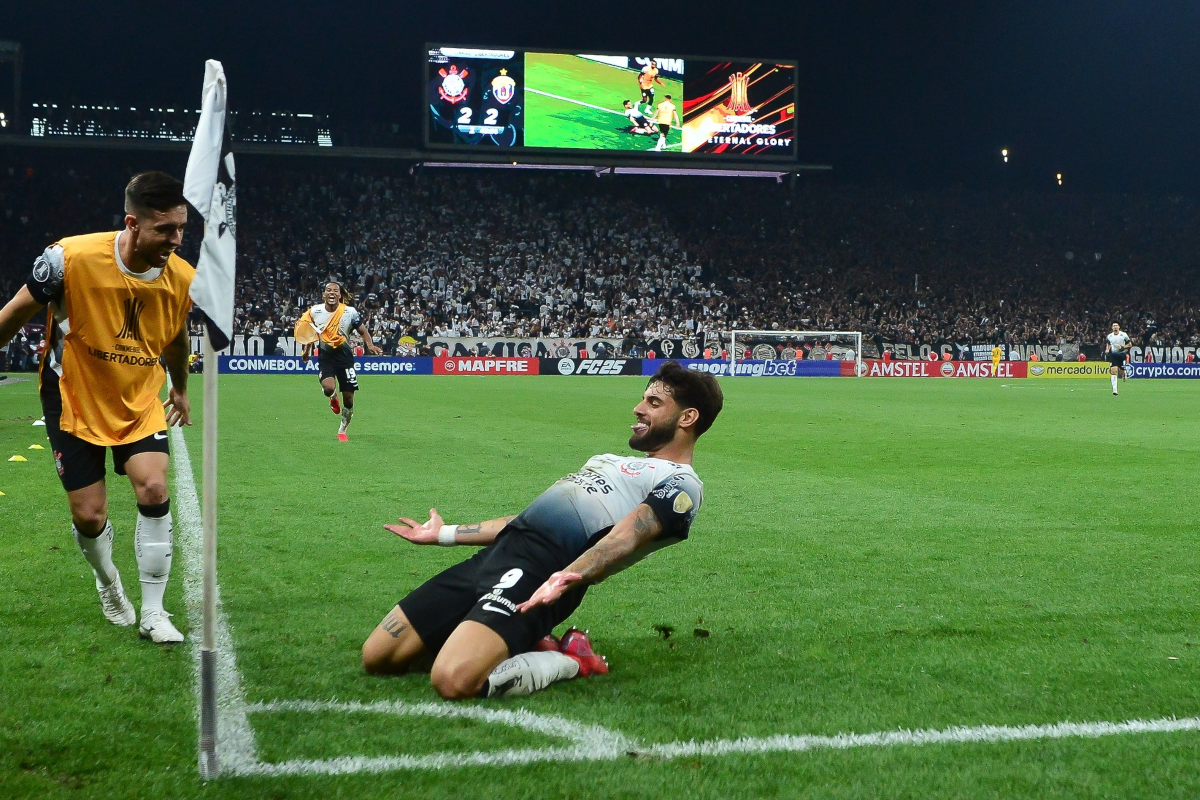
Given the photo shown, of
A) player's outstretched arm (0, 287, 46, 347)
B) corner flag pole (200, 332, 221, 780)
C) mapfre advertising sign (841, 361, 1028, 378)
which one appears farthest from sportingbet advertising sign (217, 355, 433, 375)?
corner flag pole (200, 332, 221, 780)

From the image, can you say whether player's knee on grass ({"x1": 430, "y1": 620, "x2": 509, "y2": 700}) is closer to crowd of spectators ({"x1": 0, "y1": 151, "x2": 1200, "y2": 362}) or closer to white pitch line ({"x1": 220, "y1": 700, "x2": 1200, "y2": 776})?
white pitch line ({"x1": 220, "y1": 700, "x2": 1200, "y2": 776})

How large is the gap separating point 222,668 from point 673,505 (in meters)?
1.94

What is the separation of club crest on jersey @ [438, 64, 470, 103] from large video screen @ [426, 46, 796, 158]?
43mm

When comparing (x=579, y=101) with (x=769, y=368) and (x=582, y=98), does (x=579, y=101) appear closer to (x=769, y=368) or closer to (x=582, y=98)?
(x=582, y=98)

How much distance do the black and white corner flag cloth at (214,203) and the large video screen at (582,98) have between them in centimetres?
4561

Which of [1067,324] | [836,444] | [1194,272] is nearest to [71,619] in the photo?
[836,444]

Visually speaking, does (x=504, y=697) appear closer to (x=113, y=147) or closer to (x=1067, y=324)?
(x=113, y=147)

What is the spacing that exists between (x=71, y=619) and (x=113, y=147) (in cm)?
4685

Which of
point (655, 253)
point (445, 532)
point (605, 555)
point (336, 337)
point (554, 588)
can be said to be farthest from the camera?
point (655, 253)

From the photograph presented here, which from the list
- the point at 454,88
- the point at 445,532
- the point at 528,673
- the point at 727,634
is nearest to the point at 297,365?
the point at 454,88

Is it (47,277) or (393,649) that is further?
(47,277)

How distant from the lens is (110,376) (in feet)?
16.7

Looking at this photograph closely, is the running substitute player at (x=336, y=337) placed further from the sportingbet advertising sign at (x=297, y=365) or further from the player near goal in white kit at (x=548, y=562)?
the sportingbet advertising sign at (x=297, y=365)

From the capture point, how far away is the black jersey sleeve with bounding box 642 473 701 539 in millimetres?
→ 4277
